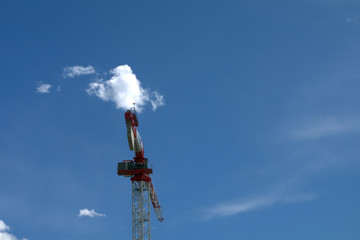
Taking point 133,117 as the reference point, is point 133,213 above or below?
below

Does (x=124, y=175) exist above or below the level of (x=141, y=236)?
above

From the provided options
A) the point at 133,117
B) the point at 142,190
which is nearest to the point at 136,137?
the point at 133,117

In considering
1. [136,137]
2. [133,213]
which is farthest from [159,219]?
[136,137]

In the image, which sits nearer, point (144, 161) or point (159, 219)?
point (144, 161)

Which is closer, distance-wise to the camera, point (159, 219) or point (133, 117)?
point (133, 117)

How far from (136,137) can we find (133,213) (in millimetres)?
16438

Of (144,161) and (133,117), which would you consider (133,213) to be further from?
(133,117)

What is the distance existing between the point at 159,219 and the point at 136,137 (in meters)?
25.0

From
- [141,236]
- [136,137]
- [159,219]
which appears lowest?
[141,236]

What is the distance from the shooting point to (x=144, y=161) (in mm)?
96688

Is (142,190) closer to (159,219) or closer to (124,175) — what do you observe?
(124,175)

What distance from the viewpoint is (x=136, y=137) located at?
93312 millimetres

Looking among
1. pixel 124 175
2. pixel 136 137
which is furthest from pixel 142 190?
pixel 136 137

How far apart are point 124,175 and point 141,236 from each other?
13265 mm
